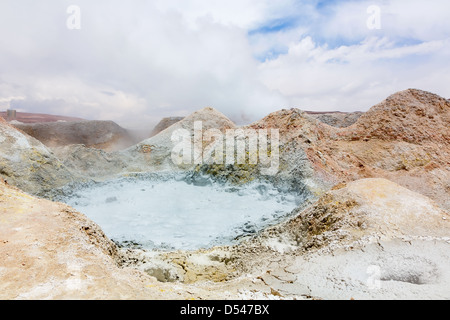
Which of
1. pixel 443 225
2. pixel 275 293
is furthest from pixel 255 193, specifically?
pixel 275 293

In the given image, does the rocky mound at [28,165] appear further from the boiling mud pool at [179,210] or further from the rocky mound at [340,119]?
the rocky mound at [340,119]

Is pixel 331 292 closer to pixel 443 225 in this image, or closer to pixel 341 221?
pixel 341 221

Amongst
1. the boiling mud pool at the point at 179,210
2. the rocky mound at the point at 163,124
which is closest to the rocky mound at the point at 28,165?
the boiling mud pool at the point at 179,210

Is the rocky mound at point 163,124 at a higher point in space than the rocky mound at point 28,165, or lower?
higher

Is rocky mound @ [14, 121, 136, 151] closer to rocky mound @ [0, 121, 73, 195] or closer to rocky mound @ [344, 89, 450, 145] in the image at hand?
rocky mound @ [0, 121, 73, 195]

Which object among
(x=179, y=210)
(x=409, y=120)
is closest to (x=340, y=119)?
(x=409, y=120)

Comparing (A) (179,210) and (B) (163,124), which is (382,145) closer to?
(A) (179,210)
